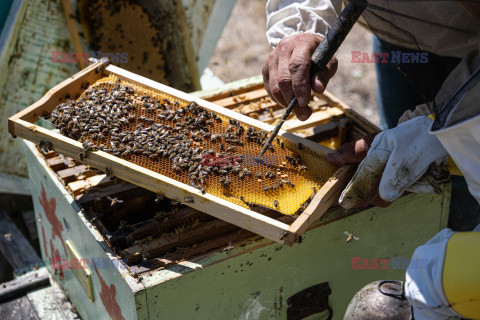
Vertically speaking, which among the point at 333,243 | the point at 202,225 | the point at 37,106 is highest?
the point at 37,106

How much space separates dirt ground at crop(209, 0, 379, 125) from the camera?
23.0 ft

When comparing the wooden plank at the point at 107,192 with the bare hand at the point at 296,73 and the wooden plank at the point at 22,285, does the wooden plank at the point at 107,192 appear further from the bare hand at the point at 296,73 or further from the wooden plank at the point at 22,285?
the wooden plank at the point at 22,285

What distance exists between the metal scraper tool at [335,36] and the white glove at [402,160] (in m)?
0.46

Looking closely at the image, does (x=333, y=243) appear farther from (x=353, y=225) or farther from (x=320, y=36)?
(x=320, y=36)

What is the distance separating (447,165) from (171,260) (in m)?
1.42

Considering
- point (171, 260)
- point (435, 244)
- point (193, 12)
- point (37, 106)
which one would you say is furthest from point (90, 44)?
point (435, 244)

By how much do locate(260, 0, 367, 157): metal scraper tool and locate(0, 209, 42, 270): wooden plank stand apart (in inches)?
94.4

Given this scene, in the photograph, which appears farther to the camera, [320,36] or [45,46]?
[45,46]

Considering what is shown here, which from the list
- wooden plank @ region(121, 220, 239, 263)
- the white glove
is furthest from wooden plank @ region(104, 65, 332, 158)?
wooden plank @ region(121, 220, 239, 263)

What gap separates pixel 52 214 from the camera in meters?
3.25

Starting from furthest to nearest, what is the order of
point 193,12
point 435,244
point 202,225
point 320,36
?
point 193,12
point 320,36
point 202,225
point 435,244

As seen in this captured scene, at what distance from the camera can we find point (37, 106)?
8.79 ft

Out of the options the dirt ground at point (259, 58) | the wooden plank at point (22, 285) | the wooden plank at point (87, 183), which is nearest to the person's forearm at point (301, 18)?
the wooden plank at point (87, 183)

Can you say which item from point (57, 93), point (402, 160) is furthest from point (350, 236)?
point (57, 93)
